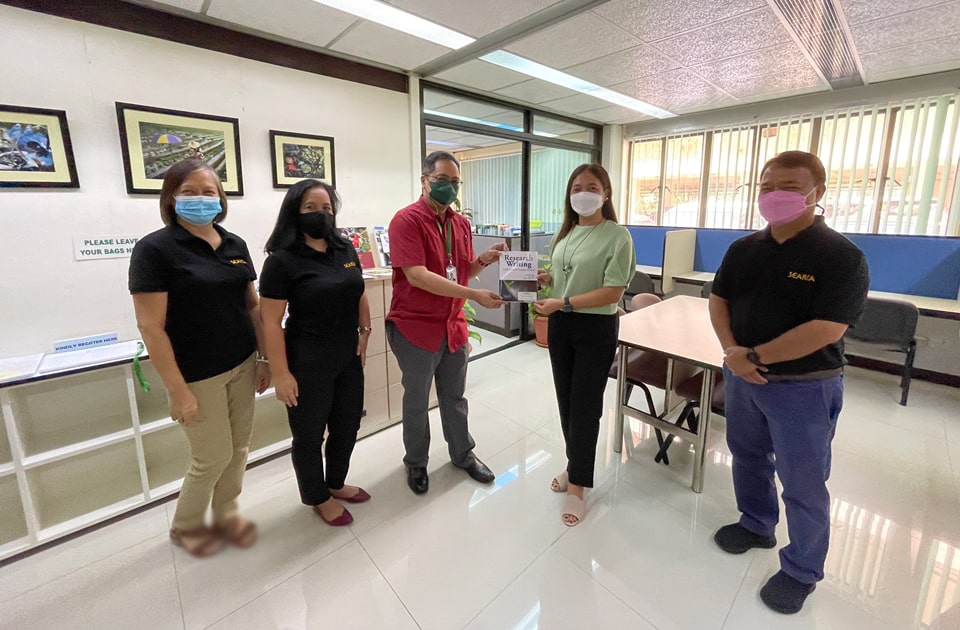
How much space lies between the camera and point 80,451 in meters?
1.97

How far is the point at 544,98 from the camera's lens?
4016 millimetres

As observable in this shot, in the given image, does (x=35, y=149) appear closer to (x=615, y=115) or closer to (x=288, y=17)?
(x=288, y=17)

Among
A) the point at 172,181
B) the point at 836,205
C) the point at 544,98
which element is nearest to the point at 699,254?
the point at 836,205

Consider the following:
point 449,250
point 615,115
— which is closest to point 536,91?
point 615,115

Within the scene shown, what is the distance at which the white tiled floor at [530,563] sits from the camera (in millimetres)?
1605

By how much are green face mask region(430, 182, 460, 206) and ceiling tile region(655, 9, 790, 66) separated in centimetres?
182

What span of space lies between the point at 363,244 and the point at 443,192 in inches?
57.1

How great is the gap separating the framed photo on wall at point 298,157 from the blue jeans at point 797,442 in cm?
266

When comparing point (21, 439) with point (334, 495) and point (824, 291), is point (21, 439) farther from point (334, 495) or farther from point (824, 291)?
point (824, 291)

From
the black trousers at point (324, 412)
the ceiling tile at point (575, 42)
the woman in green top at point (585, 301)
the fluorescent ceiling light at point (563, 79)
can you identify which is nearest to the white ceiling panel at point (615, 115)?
the fluorescent ceiling light at point (563, 79)

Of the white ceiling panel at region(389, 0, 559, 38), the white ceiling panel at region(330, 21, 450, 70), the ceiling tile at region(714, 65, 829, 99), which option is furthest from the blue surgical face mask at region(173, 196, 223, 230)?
the ceiling tile at region(714, 65, 829, 99)

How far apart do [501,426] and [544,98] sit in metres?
2.93

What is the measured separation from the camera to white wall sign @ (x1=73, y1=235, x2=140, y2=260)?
2.18 m

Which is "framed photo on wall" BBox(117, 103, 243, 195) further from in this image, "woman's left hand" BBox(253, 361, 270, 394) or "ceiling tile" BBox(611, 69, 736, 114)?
"ceiling tile" BBox(611, 69, 736, 114)
